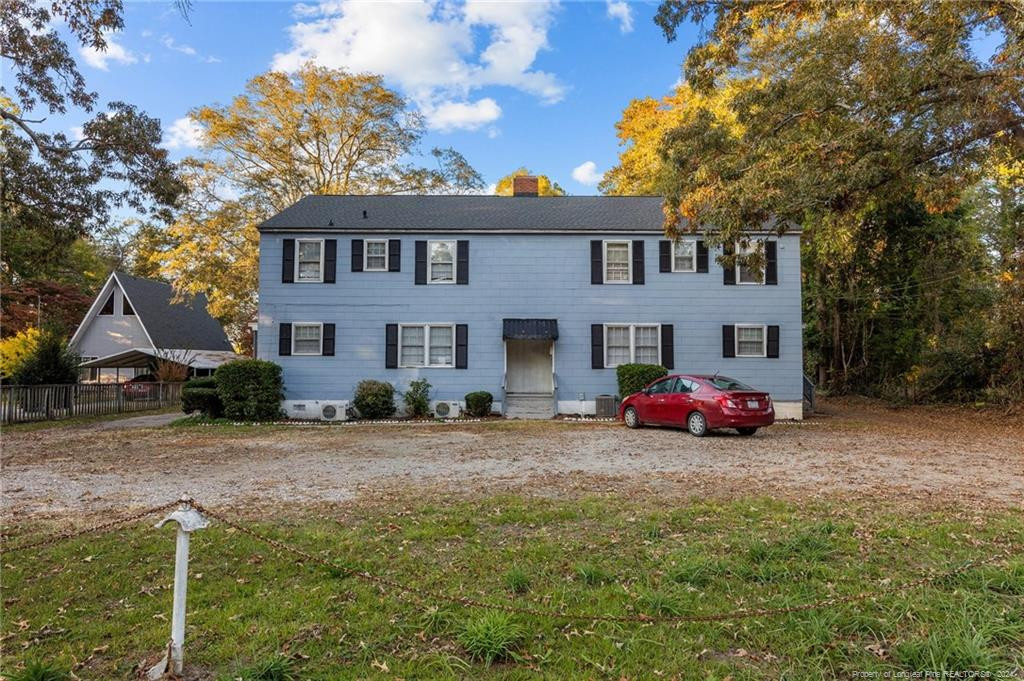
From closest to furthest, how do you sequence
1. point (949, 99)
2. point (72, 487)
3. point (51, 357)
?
point (72, 487), point (949, 99), point (51, 357)

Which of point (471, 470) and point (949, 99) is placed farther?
point (949, 99)

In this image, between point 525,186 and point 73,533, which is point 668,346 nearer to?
point 525,186

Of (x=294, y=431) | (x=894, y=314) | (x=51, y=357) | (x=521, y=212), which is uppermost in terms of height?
(x=521, y=212)

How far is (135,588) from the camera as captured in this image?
4043 mm

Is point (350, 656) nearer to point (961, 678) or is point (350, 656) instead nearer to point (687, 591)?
point (687, 591)

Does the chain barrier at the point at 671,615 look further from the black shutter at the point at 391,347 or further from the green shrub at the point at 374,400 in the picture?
the black shutter at the point at 391,347

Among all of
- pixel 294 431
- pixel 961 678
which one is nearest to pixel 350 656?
pixel 961 678

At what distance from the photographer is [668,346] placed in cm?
1775

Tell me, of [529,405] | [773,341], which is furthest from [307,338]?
[773,341]

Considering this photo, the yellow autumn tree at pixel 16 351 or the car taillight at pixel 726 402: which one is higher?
the yellow autumn tree at pixel 16 351

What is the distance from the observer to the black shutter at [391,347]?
58.3 ft

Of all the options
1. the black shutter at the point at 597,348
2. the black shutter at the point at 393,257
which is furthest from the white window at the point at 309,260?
the black shutter at the point at 597,348

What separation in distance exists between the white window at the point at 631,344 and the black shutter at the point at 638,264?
154 cm

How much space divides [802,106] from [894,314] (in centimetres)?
1548
